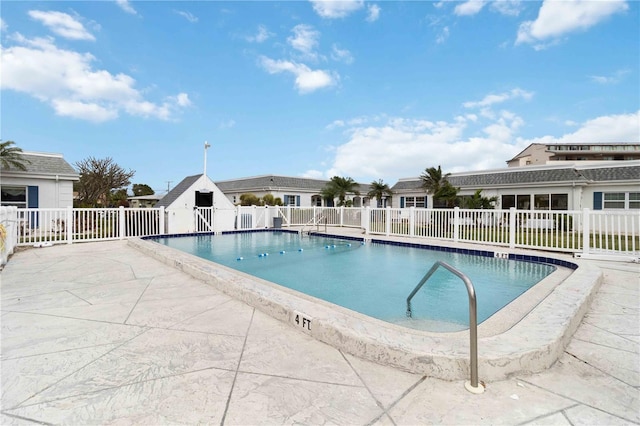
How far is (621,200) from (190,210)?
2220 cm

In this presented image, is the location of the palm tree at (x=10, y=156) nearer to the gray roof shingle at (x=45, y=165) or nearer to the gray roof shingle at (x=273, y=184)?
the gray roof shingle at (x=45, y=165)

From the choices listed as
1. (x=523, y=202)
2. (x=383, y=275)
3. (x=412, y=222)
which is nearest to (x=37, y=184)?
(x=383, y=275)

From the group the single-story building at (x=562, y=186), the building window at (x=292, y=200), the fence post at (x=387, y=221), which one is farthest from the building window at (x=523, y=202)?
the building window at (x=292, y=200)

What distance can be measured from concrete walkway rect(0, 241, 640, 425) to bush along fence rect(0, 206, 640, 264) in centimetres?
495

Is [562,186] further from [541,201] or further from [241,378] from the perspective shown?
[241,378]

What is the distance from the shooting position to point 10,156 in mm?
13656

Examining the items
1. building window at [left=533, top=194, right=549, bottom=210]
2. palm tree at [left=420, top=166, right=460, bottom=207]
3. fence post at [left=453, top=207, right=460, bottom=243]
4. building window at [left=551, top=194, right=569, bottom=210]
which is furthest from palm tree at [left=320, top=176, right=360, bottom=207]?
fence post at [left=453, top=207, right=460, bottom=243]

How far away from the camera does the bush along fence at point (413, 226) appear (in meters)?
7.50

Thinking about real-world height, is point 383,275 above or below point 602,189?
below

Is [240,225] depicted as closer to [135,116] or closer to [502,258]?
[135,116]

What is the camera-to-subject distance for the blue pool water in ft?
14.8

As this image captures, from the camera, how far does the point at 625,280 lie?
523cm

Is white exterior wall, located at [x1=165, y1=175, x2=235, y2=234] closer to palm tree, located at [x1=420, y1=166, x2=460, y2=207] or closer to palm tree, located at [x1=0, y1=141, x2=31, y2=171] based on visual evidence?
palm tree, located at [x1=0, y1=141, x2=31, y2=171]

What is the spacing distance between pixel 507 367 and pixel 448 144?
20.0m
